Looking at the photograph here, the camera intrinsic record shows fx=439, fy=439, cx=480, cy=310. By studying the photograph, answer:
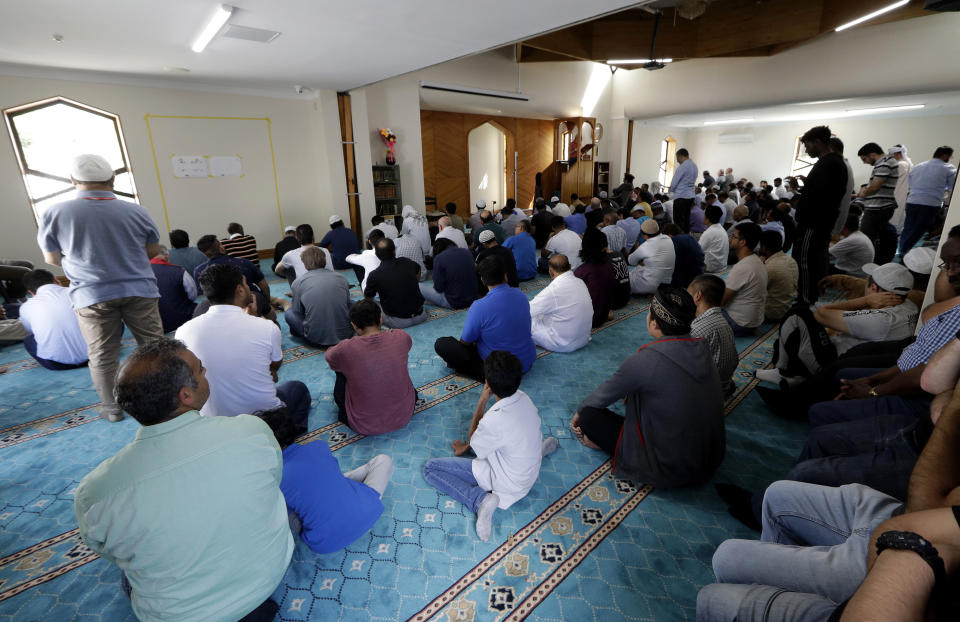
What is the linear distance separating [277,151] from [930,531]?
847 cm

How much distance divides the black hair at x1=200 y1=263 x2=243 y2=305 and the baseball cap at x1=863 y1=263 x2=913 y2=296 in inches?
141

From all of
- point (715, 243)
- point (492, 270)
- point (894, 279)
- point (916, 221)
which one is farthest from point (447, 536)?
point (916, 221)

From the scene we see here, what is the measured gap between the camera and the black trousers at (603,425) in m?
2.28

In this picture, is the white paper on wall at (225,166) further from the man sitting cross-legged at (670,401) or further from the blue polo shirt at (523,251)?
the man sitting cross-legged at (670,401)

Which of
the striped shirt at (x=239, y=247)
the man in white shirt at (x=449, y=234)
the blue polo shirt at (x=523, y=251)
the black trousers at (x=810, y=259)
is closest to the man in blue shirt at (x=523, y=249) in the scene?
the blue polo shirt at (x=523, y=251)

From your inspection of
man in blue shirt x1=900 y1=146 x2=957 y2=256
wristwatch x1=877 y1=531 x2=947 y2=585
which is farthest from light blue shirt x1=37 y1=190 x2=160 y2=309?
man in blue shirt x1=900 y1=146 x2=957 y2=256

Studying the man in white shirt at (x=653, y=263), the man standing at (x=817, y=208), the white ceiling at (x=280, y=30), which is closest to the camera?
the white ceiling at (x=280, y=30)

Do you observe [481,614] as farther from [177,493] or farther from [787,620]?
[177,493]

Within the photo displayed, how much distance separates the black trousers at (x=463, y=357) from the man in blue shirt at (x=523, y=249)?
2.45 metres

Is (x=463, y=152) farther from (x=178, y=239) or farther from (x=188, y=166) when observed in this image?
(x=178, y=239)

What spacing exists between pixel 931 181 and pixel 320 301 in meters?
7.32

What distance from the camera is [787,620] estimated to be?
1103mm

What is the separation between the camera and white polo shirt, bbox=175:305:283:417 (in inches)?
81.1

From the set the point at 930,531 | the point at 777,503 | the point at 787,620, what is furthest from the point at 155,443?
the point at 777,503
